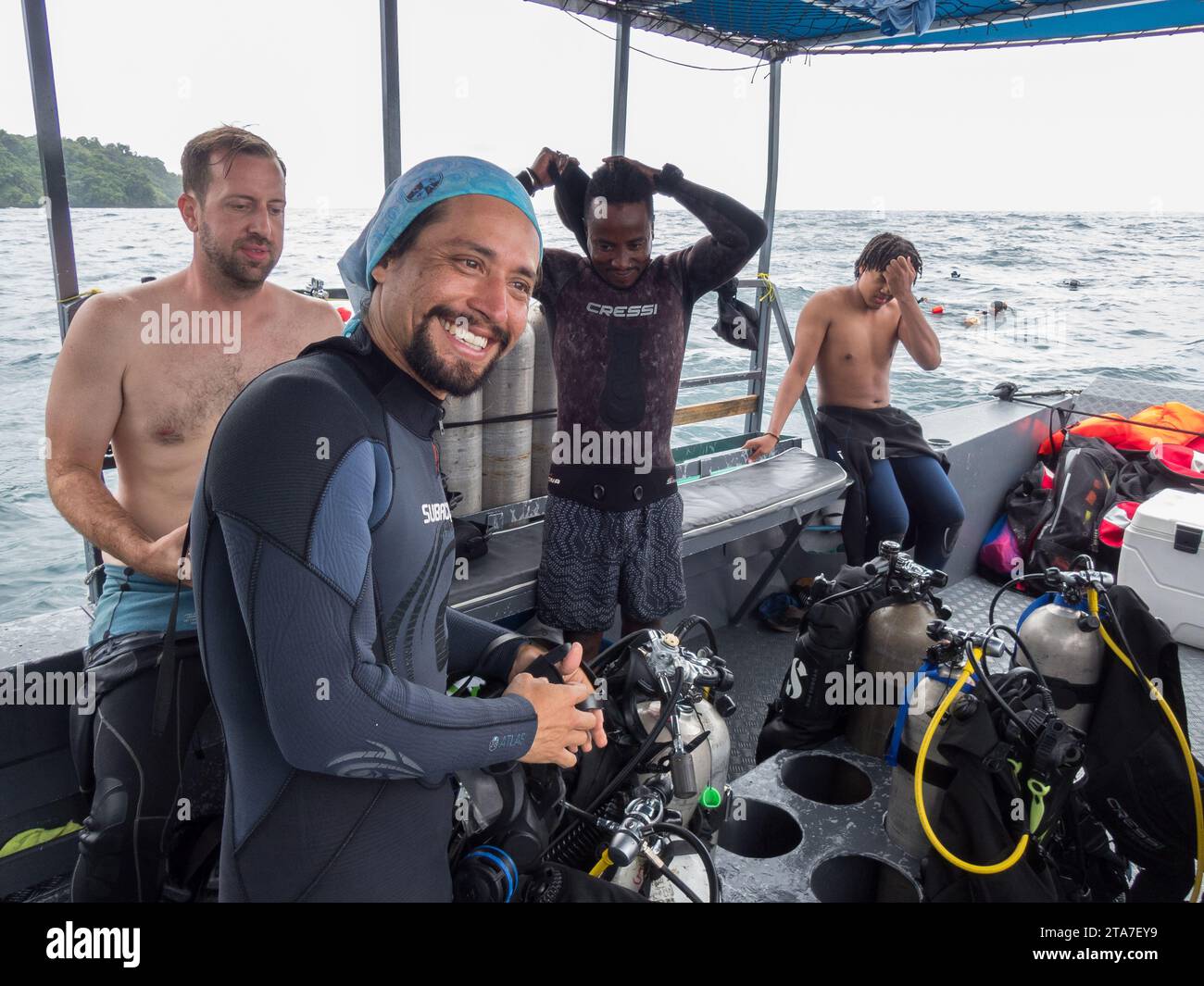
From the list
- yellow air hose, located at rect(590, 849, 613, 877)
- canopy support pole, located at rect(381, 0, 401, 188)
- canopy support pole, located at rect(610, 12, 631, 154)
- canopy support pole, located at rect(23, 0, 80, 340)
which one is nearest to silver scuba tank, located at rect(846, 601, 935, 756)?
yellow air hose, located at rect(590, 849, 613, 877)

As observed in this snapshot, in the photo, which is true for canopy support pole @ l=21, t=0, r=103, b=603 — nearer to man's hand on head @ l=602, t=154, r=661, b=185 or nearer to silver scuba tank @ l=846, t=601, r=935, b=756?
man's hand on head @ l=602, t=154, r=661, b=185

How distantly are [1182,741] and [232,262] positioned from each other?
2517mm

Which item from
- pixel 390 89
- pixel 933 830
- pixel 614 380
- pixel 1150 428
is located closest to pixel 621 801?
pixel 933 830

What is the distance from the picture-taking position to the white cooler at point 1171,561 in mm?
3738

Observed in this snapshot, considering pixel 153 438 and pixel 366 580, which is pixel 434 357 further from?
pixel 153 438

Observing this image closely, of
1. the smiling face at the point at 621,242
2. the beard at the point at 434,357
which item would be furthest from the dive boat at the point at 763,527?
the beard at the point at 434,357

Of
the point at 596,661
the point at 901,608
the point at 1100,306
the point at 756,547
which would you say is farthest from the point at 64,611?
the point at 1100,306

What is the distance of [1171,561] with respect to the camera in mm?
3795

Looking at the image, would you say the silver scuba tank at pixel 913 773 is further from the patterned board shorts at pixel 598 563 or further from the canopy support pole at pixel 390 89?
the canopy support pole at pixel 390 89

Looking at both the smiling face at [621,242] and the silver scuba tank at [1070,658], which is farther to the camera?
the smiling face at [621,242]

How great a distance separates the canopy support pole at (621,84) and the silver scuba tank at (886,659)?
91.6 inches

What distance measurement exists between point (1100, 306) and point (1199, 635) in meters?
25.1

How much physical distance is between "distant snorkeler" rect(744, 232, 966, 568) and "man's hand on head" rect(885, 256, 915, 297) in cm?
25
